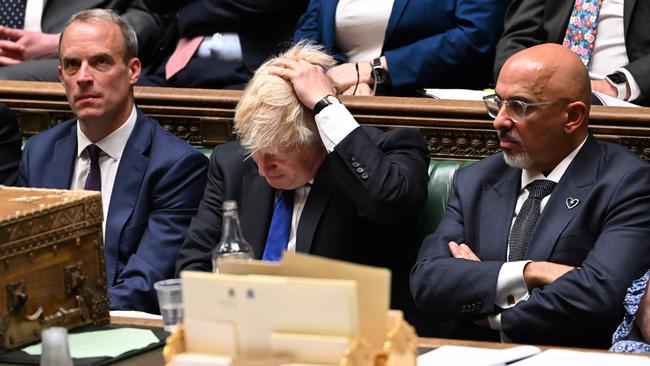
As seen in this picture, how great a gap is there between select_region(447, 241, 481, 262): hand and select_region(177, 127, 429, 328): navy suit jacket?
21 centimetres

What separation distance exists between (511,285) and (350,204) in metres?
0.58

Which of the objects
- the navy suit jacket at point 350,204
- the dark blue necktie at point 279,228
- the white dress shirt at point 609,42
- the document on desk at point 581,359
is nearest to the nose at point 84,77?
the navy suit jacket at point 350,204

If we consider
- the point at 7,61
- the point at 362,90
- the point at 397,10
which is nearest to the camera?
the point at 362,90

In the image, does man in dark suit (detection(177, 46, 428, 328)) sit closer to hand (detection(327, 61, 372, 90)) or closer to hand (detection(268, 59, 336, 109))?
hand (detection(268, 59, 336, 109))

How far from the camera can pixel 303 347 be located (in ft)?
6.57

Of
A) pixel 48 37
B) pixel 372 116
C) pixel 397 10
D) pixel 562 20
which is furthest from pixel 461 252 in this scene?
A: pixel 48 37

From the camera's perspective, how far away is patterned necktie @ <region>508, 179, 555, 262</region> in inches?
136

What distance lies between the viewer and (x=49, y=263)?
2.88 meters

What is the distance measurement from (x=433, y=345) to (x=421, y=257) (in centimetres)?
85

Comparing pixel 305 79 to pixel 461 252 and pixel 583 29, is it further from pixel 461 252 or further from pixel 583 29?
pixel 583 29

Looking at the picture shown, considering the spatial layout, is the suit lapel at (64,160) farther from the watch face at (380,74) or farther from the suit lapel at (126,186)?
the watch face at (380,74)

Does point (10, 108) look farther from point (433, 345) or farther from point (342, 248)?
point (433, 345)

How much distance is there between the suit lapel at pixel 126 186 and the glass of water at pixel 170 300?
1173 millimetres

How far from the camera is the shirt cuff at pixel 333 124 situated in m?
3.58
